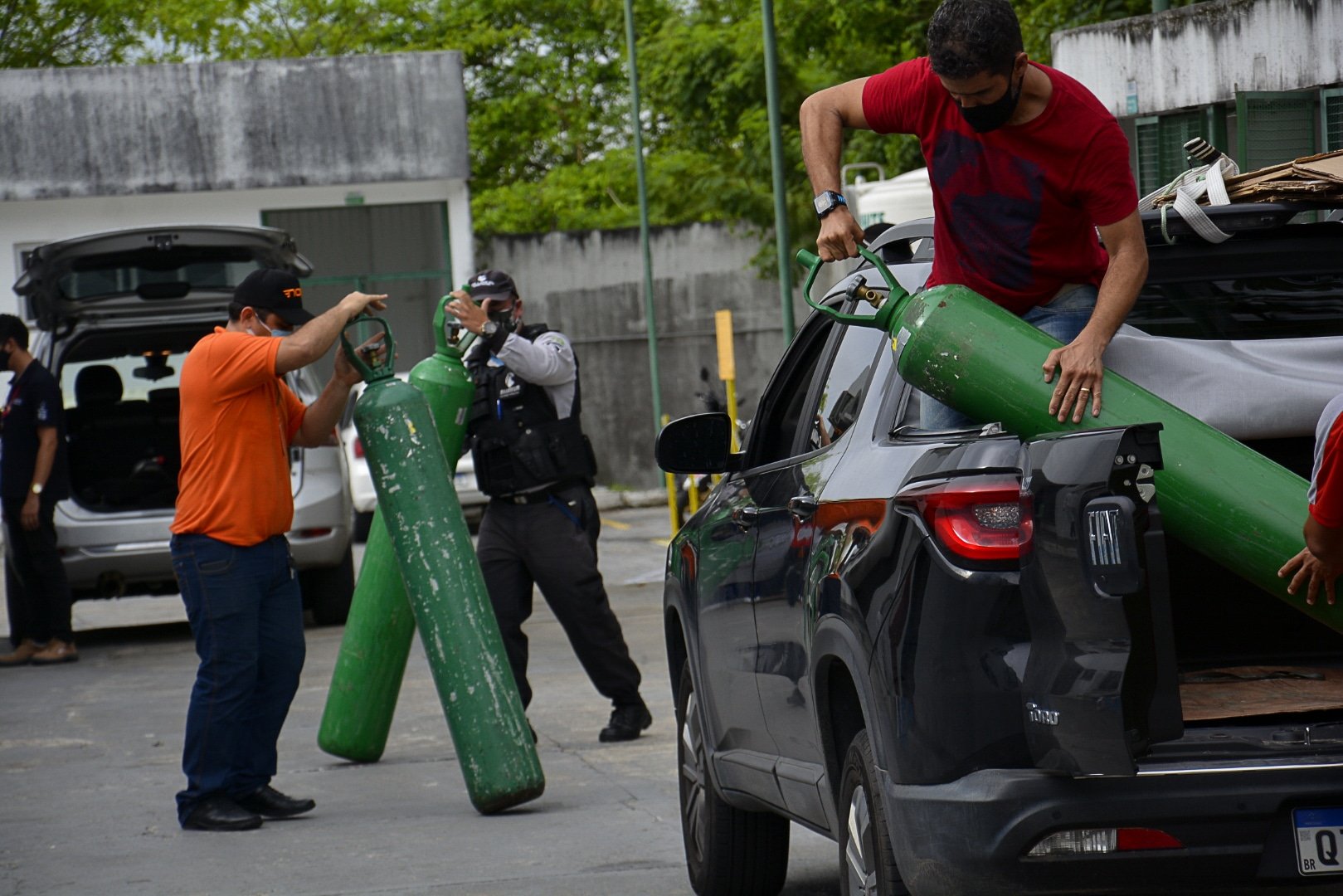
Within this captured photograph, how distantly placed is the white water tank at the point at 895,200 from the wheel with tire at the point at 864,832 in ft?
42.0

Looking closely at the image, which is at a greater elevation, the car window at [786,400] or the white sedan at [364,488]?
the car window at [786,400]

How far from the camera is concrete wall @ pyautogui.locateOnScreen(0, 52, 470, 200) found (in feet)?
86.4

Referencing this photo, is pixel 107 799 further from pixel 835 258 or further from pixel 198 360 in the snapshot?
pixel 835 258

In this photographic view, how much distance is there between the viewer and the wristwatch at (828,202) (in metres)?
4.54

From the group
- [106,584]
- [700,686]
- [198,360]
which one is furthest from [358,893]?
[106,584]

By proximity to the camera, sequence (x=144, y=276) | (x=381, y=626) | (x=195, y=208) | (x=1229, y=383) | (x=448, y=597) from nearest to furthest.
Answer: (x=1229, y=383) → (x=448, y=597) → (x=381, y=626) → (x=144, y=276) → (x=195, y=208)

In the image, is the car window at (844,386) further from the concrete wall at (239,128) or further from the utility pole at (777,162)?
the concrete wall at (239,128)

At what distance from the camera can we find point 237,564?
23.2 feet

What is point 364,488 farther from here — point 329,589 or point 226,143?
point 226,143

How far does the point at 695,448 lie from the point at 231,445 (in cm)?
220

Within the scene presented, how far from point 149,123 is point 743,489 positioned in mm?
22858

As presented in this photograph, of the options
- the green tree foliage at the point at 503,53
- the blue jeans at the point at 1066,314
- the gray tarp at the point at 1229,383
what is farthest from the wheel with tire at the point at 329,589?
the green tree foliage at the point at 503,53

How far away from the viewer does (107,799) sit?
779 cm

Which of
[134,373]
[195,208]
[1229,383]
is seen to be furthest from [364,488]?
[1229,383]
